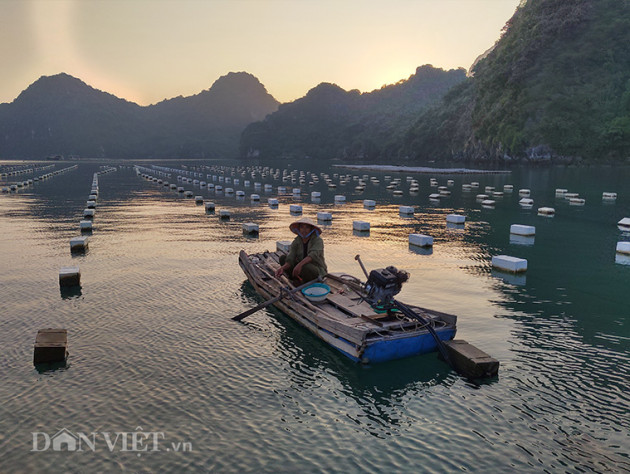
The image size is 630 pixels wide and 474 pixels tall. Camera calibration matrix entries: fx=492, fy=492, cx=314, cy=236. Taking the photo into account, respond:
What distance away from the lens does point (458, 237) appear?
33.9m

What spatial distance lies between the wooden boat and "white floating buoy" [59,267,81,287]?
30.4 ft

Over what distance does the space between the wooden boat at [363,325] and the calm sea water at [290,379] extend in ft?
1.55

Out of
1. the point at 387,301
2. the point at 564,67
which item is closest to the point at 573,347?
the point at 387,301

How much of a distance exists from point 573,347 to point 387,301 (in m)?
5.94

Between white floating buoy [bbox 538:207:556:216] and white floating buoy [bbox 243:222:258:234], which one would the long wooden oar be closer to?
white floating buoy [bbox 243:222:258:234]

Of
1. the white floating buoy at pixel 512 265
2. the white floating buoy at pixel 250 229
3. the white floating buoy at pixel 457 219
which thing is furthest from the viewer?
the white floating buoy at pixel 457 219

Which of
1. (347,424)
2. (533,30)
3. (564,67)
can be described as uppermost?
(533,30)

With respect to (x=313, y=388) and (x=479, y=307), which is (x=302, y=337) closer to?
(x=313, y=388)

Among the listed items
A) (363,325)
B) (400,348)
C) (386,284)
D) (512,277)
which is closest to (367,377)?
(400,348)

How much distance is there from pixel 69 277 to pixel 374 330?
13.7 metres

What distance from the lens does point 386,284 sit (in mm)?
13453

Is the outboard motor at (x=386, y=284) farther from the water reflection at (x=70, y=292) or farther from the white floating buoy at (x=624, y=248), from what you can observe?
the white floating buoy at (x=624, y=248)

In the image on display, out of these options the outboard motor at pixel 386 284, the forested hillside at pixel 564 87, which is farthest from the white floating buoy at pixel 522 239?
the forested hillside at pixel 564 87

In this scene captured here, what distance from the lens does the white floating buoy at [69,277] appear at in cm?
2014
